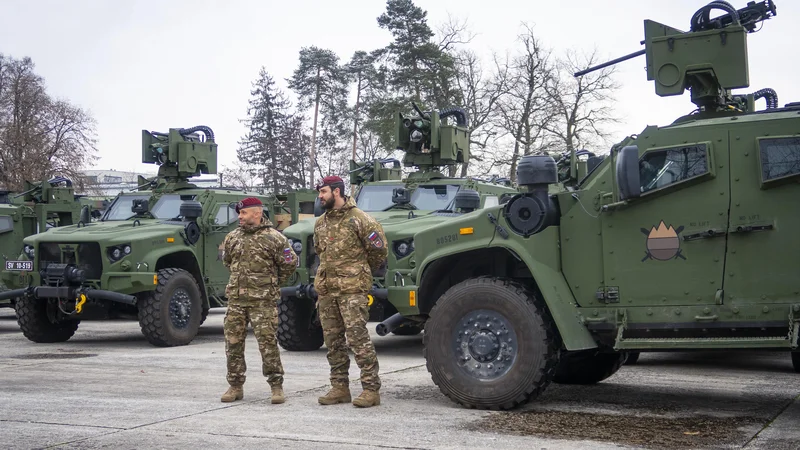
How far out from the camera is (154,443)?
628 cm

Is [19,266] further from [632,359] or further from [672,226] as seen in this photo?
[672,226]

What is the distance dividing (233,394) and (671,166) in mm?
3830

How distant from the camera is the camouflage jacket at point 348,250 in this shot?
7777 mm

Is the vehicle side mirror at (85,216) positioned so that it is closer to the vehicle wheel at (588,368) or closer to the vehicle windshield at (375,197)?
the vehicle windshield at (375,197)

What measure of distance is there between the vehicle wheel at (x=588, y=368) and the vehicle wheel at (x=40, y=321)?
25.3 ft

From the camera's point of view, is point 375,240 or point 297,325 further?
point 297,325

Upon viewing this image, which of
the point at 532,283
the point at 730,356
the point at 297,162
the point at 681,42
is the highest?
the point at 297,162

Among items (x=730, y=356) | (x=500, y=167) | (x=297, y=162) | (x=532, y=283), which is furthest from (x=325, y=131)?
(x=532, y=283)

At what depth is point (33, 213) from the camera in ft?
57.4

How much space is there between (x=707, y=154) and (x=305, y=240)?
5.85 m

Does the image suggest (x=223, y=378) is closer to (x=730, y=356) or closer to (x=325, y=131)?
(x=730, y=356)

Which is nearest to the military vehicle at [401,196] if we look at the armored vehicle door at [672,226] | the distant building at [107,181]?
the armored vehicle door at [672,226]

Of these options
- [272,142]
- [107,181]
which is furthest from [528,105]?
[107,181]

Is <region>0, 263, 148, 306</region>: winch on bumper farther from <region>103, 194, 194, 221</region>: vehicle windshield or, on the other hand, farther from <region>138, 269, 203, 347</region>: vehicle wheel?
<region>103, 194, 194, 221</region>: vehicle windshield
